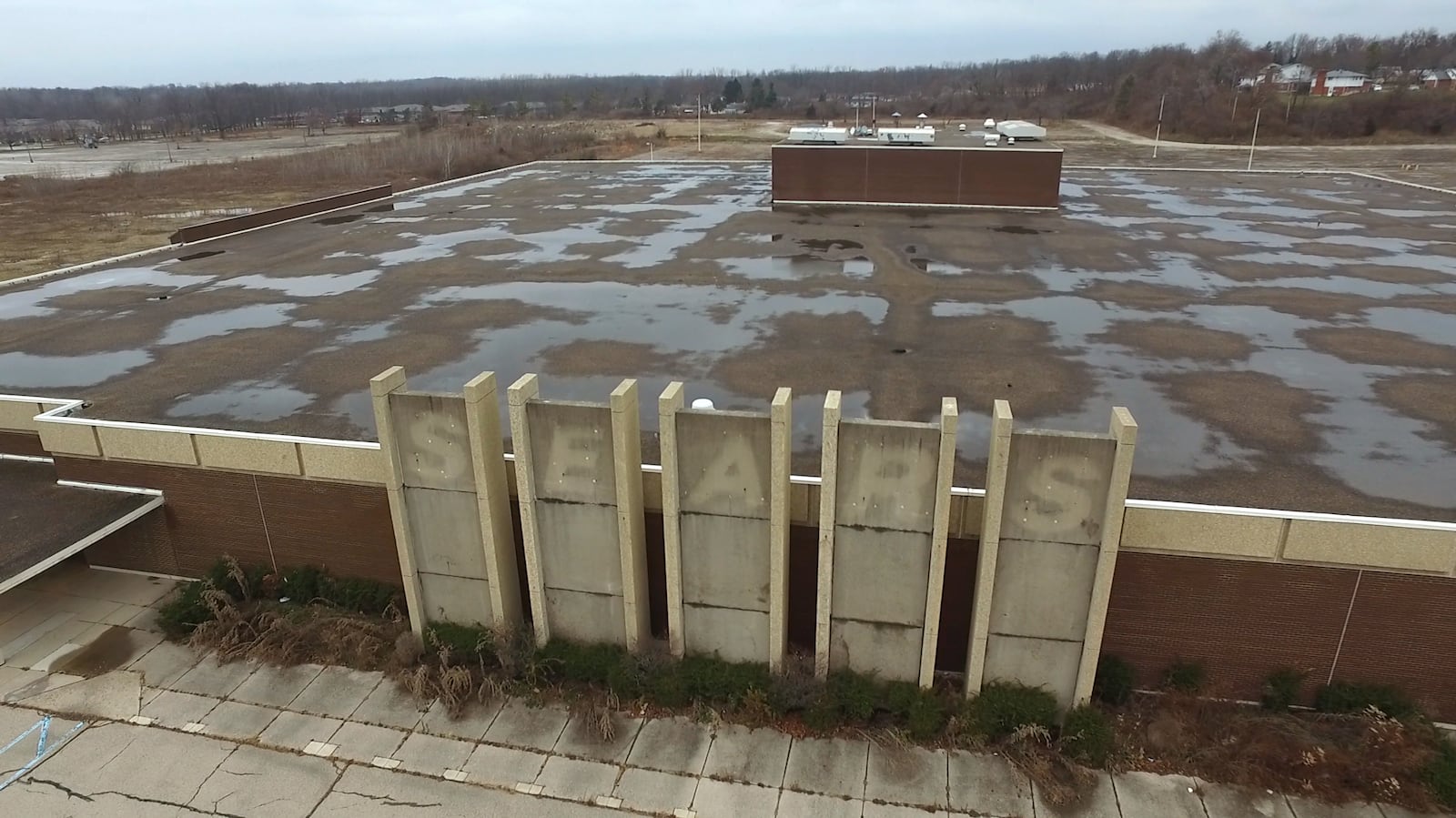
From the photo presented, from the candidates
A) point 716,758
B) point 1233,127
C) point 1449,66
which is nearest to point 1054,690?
point 716,758

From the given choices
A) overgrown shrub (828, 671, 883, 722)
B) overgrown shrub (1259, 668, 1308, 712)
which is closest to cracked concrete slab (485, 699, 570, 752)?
overgrown shrub (828, 671, 883, 722)

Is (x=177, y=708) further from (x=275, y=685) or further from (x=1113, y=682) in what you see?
(x=1113, y=682)

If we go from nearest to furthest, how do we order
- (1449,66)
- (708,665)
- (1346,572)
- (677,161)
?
1. (1346,572)
2. (708,665)
3. (677,161)
4. (1449,66)

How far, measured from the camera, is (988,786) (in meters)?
12.2

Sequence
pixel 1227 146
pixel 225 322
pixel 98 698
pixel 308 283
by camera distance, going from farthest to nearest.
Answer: pixel 1227 146, pixel 308 283, pixel 225 322, pixel 98 698

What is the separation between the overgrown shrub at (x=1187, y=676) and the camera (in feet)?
43.0

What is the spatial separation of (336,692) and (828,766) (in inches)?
324

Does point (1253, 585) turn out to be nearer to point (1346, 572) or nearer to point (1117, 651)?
point (1346, 572)

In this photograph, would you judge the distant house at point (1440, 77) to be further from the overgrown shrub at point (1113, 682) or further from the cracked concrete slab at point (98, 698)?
the cracked concrete slab at point (98, 698)

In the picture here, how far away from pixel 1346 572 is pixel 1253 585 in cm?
118

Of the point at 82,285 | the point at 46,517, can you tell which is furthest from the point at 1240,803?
the point at 82,285

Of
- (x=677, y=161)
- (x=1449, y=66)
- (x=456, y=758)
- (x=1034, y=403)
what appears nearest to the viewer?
(x=456, y=758)

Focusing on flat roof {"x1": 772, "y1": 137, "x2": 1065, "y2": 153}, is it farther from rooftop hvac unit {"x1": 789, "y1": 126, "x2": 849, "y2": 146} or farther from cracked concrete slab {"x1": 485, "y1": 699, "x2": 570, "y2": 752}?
cracked concrete slab {"x1": 485, "y1": 699, "x2": 570, "y2": 752}

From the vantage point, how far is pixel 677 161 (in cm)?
6300
